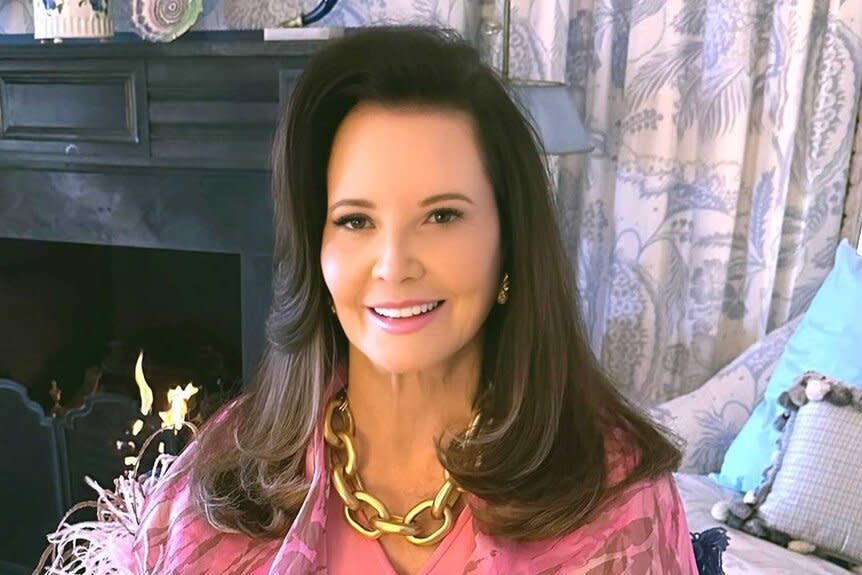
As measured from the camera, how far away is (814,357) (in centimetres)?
160

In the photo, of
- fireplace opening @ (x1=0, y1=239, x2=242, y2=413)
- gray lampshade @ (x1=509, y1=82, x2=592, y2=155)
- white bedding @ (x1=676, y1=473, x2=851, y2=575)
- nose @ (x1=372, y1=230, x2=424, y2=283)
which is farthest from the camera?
fireplace opening @ (x1=0, y1=239, x2=242, y2=413)

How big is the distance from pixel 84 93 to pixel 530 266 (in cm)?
123

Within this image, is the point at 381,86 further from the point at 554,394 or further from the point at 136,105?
the point at 136,105

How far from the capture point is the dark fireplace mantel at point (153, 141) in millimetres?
1681

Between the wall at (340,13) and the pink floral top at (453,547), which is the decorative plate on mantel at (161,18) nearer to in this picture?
the wall at (340,13)

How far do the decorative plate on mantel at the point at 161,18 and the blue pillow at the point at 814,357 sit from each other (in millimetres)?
1354

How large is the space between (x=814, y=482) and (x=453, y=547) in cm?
81

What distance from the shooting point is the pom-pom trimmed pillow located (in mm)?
1411

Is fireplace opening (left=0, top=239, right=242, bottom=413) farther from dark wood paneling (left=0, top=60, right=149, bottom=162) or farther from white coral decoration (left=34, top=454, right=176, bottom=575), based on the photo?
white coral decoration (left=34, top=454, right=176, bottom=575)

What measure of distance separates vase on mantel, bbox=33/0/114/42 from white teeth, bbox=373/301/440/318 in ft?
3.96

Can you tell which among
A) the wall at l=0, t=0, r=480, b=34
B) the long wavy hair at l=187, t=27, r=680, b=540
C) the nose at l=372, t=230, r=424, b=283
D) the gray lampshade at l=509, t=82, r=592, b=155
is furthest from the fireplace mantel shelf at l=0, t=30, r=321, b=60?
the nose at l=372, t=230, r=424, b=283

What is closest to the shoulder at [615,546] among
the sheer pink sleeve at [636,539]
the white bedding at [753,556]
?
the sheer pink sleeve at [636,539]

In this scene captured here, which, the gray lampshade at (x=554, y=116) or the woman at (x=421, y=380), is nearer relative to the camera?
the woman at (x=421, y=380)

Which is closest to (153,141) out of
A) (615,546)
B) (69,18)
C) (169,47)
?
(169,47)
